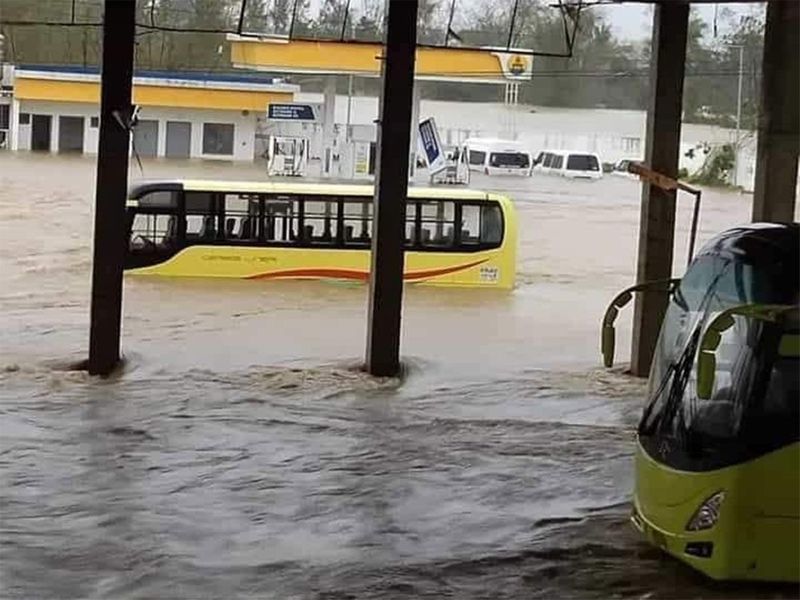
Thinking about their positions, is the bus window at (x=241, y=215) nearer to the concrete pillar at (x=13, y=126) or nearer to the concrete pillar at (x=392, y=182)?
the concrete pillar at (x=13, y=126)

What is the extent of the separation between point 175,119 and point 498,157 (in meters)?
5.19

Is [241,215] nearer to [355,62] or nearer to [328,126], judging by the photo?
[355,62]

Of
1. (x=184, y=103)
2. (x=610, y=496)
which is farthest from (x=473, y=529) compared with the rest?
(x=184, y=103)

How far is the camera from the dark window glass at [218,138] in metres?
20.5

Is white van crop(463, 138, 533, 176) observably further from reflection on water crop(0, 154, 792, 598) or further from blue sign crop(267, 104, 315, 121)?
reflection on water crop(0, 154, 792, 598)

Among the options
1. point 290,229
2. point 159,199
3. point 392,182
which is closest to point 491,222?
point 290,229

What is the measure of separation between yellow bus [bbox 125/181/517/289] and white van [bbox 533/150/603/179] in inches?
239

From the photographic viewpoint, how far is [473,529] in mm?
6828

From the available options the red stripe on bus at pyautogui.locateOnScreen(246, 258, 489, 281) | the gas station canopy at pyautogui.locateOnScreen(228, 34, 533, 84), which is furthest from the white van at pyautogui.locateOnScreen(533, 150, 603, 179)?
the red stripe on bus at pyautogui.locateOnScreen(246, 258, 489, 281)

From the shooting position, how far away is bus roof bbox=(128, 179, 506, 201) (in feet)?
53.7

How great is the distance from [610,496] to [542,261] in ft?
44.9

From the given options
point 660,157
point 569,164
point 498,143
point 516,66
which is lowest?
point 569,164

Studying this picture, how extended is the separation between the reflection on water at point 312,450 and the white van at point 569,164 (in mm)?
5234

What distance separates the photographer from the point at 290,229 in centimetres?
1661
